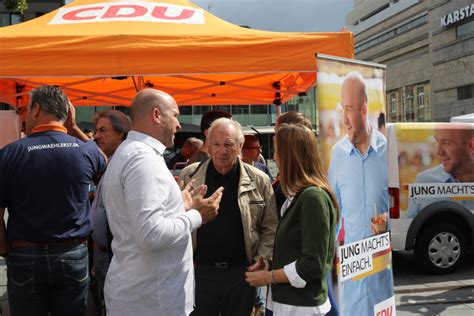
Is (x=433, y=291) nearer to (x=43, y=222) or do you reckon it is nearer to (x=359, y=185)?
(x=359, y=185)

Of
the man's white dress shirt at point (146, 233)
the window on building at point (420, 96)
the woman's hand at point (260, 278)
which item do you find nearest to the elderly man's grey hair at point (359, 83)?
the woman's hand at point (260, 278)

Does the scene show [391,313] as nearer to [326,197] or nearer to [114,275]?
[326,197]

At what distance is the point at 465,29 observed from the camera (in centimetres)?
4903

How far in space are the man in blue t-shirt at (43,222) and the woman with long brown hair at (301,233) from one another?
3.35ft

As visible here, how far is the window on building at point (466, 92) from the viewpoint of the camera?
48.0 metres

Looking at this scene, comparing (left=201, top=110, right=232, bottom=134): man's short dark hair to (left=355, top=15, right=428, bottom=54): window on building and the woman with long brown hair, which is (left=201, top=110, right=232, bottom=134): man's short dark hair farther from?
(left=355, top=15, right=428, bottom=54): window on building

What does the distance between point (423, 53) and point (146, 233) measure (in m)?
66.7

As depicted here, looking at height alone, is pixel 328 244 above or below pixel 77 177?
below

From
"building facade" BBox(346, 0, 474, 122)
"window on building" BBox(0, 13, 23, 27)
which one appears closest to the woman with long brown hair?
"window on building" BBox(0, 13, 23, 27)

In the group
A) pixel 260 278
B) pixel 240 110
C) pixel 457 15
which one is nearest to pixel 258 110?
pixel 240 110

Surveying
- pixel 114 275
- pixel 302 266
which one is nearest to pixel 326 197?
pixel 302 266

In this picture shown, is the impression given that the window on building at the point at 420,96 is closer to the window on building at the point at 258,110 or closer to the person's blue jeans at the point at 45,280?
the window on building at the point at 258,110

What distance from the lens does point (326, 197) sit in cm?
263

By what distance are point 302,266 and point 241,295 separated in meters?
0.81
